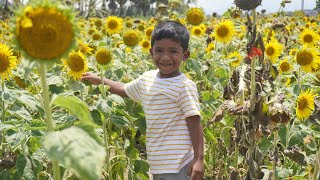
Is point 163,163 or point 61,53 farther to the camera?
point 163,163

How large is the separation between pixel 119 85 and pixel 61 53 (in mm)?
1359

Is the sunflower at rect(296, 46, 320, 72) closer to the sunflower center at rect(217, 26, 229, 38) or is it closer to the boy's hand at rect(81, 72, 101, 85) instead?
the sunflower center at rect(217, 26, 229, 38)

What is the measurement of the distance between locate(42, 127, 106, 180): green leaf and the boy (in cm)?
108

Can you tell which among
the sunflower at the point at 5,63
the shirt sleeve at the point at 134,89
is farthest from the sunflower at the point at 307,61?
the sunflower at the point at 5,63

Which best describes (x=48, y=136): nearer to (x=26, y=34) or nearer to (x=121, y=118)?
(x=26, y=34)

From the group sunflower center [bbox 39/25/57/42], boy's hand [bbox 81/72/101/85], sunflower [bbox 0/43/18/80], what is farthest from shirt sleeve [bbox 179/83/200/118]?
sunflower center [bbox 39/25/57/42]

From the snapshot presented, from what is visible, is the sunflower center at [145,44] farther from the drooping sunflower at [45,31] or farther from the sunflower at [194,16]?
the drooping sunflower at [45,31]

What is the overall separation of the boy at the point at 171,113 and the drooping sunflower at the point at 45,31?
1079 millimetres

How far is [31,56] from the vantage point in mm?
779

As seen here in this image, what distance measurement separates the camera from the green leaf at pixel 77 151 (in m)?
0.69

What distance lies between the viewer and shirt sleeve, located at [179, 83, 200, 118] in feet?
5.95

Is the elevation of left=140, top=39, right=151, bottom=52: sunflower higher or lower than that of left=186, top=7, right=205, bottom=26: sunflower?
lower

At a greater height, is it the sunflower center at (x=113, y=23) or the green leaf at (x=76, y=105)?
the sunflower center at (x=113, y=23)

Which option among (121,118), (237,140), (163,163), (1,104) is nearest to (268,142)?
(237,140)
